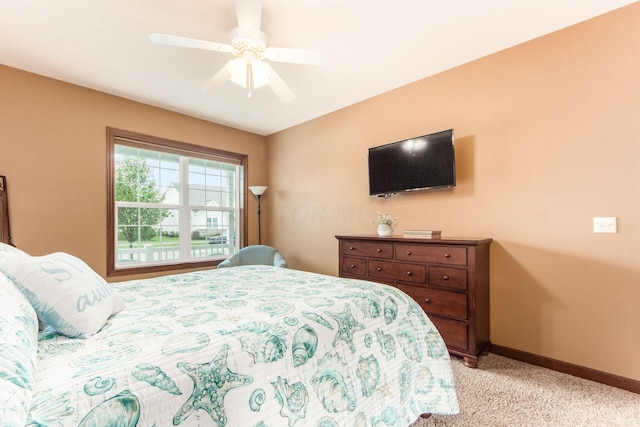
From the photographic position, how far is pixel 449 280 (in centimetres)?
223

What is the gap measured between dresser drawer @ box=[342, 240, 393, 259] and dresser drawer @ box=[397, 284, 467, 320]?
1.21ft

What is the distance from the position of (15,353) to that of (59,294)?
0.40 metres

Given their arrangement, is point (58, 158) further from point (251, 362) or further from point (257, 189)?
point (251, 362)

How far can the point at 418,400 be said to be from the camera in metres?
1.42

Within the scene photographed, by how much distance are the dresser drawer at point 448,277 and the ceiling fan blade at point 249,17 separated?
6.89 ft

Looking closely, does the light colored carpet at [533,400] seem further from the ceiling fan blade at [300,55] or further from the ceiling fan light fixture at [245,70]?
the ceiling fan light fixture at [245,70]

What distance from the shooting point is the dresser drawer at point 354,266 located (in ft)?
9.22

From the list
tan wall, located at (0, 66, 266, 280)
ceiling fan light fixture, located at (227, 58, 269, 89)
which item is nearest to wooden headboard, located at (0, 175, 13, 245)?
tan wall, located at (0, 66, 266, 280)

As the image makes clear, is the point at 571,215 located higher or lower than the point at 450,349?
higher

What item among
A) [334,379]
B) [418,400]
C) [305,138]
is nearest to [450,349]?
[418,400]

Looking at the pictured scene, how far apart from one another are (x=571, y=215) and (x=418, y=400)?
1754mm

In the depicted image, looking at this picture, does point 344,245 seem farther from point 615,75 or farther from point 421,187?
point 615,75

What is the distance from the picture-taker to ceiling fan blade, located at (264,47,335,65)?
1825mm

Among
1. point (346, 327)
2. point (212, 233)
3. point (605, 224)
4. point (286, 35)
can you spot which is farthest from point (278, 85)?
point (212, 233)
